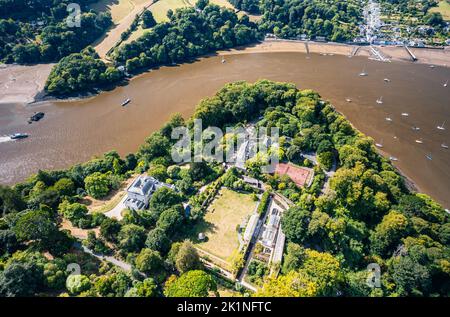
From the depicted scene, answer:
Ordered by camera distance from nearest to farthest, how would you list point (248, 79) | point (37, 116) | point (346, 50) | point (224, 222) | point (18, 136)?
1. point (224, 222)
2. point (18, 136)
3. point (37, 116)
4. point (248, 79)
5. point (346, 50)

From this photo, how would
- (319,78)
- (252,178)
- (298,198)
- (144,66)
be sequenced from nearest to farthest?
(298,198) < (252,178) < (319,78) < (144,66)

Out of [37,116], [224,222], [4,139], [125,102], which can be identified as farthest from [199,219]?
[37,116]

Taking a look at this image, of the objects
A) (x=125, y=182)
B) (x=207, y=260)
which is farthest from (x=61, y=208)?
(x=207, y=260)

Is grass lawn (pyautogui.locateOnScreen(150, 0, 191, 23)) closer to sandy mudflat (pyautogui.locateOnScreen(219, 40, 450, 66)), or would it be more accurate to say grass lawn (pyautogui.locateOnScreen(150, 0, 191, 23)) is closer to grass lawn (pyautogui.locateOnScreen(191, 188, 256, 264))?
sandy mudflat (pyautogui.locateOnScreen(219, 40, 450, 66))

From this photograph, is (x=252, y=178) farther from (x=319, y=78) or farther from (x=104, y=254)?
(x=319, y=78)

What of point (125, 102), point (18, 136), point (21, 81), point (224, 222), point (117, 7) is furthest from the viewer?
point (117, 7)

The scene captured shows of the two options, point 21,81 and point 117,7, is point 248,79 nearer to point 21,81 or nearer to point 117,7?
point 21,81

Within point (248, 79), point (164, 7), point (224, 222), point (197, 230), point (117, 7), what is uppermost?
point (117, 7)
